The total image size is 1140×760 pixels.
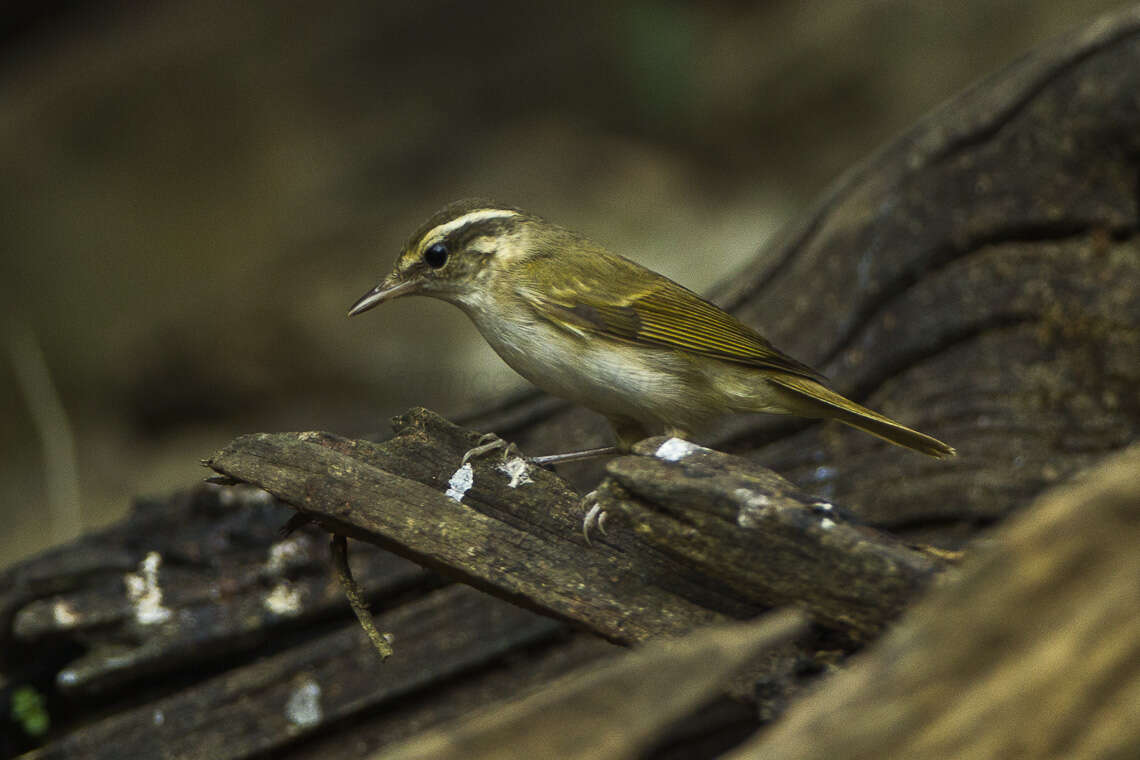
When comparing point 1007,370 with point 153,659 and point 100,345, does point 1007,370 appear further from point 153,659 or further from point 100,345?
point 100,345

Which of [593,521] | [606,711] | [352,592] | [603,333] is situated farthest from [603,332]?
[606,711]

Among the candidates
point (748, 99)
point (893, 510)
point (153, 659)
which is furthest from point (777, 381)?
point (748, 99)

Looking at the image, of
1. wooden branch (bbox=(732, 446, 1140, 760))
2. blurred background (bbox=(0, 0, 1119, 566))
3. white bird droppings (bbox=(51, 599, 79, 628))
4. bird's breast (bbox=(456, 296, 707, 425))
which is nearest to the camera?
wooden branch (bbox=(732, 446, 1140, 760))

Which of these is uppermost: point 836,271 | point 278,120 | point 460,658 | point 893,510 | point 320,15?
point 320,15

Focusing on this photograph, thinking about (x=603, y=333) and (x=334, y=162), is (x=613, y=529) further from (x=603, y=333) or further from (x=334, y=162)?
(x=334, y=162)

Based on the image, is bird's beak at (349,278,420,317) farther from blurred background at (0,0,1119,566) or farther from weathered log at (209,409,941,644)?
blurred background at (0,0,1119,566)

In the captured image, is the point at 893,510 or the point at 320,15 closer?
the point at 893,510

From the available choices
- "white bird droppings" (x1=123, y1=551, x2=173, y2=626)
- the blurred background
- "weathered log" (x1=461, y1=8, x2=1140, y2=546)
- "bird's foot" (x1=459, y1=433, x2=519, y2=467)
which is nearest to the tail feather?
"weathered log" (x1=461, y1=8, x2=1140, y2=546)
